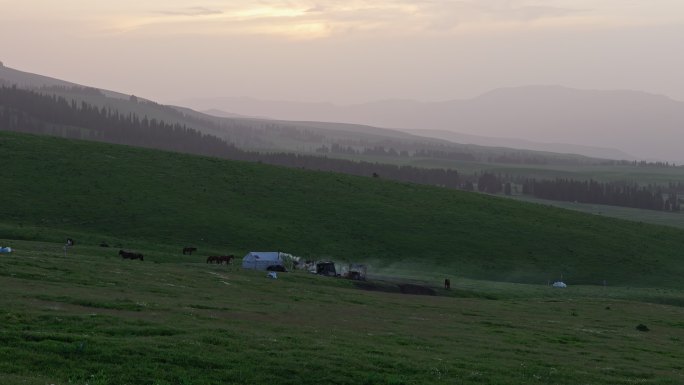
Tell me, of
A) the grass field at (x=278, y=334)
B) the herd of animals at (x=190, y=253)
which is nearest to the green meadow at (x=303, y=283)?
the grass field at (x=278, y=334)

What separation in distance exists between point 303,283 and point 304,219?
4263 cm

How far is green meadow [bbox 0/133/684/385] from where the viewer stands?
3022 cm

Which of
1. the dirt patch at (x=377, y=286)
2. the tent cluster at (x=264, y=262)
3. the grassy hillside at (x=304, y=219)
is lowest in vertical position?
the dirt patch at (x=377, y=286)

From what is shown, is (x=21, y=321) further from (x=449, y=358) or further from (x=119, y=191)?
(x=119, y=191)

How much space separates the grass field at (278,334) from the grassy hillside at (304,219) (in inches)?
1177

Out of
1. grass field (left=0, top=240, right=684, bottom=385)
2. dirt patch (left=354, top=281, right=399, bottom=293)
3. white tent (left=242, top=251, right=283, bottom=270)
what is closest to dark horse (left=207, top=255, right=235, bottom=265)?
white tent (left=242, top=251, right=283, bottom=270)

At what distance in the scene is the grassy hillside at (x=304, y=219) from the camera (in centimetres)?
9612

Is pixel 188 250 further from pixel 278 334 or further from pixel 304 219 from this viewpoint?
pixel 278 334

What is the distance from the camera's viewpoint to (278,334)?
35844 millimetres

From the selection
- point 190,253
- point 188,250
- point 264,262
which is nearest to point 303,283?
point 264,262

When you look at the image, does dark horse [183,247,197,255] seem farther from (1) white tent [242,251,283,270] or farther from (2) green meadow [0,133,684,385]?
(1) white tent [242,251,283,270]

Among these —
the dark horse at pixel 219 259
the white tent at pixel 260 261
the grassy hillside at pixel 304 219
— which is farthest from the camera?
the grassy hillside at pixel 304 219

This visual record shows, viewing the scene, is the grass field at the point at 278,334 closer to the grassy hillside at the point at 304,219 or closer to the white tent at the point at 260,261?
the white tent at the point at 260,261

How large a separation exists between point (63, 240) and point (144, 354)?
184ft
